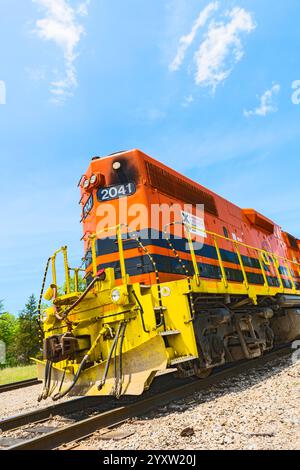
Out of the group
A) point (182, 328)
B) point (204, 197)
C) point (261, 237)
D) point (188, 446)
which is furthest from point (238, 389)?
point (261, 237)

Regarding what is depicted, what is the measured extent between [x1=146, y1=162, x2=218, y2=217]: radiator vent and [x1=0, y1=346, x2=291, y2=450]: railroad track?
3.45 meters

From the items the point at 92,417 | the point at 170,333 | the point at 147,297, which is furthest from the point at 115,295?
the point at 92,417

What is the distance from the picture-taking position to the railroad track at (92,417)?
365cm

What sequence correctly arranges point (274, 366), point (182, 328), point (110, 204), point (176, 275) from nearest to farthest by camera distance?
point (182, 328)
point (176, 275)
point (110, 204)
point (274, 366)

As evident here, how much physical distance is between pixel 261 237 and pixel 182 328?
724cm

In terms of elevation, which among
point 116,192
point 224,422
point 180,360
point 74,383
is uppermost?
point 116,192

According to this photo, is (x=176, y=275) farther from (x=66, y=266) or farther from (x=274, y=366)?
(x=274, y=366)

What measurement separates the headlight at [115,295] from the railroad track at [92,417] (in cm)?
134

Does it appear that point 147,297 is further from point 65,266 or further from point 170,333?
point 65,266

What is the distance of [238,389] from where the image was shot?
5.35 metres

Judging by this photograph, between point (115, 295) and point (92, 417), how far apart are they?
1.50m

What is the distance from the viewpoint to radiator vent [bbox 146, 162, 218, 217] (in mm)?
6809

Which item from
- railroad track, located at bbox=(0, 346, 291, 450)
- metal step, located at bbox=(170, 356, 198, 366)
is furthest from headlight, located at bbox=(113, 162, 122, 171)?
railroad track, located at bbox=(0, 346, 291, 450)

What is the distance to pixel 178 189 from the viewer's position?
292 inches
